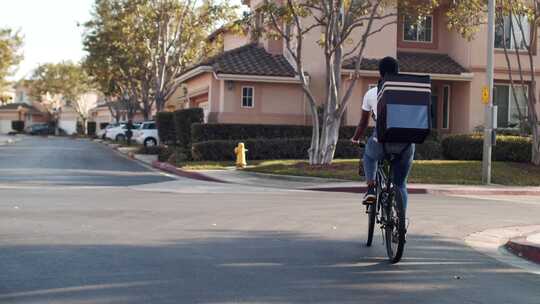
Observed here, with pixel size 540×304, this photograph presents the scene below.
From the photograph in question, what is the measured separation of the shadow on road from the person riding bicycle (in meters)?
0.81

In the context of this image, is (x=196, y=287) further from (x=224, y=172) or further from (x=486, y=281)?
(x=224, y=172)

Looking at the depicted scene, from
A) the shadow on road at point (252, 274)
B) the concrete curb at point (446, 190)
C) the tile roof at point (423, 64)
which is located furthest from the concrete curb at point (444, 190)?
the tile roof at point (423, 64)

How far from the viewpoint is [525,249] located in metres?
9.05

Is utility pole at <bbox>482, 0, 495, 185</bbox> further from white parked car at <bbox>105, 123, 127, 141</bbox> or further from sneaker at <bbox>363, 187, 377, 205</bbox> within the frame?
white parked car at <bbox>105, 123, 127, 141</bbox>

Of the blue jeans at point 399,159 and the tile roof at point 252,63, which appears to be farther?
the tile roof at point 252,63

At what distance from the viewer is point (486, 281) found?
288 inches

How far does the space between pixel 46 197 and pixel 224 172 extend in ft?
30.1

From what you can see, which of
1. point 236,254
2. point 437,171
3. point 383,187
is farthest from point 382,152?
point 437,171

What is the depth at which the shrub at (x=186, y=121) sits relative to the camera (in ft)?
98.5

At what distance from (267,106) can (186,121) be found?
10.8 ft

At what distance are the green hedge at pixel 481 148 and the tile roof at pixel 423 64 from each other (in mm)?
3751

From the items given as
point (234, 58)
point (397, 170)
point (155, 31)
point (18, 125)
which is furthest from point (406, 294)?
point (18, 125)

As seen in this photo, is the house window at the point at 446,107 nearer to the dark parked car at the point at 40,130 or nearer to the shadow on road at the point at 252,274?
the shadow on road at the point at 252,274

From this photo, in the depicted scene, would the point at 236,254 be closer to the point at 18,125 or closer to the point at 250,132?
the point at 250,132
